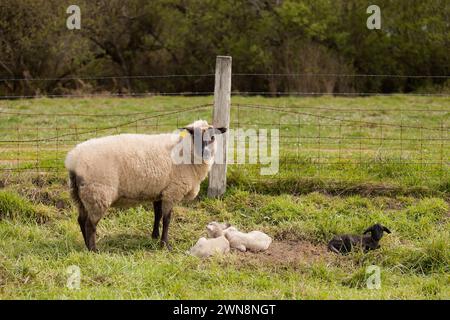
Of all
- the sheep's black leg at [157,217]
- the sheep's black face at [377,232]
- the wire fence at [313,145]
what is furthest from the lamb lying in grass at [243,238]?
the wire fence at [313,145]

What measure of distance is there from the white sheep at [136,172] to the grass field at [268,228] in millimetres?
475

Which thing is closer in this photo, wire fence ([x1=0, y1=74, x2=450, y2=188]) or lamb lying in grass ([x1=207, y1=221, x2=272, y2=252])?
lamb lying in grass ([x1=207, y1=221, x2=272, y2=252])

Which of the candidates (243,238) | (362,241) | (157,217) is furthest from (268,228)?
(157,217)

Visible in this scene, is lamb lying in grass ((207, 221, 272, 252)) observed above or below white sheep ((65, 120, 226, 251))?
below

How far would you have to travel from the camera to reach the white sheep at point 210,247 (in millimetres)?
7527

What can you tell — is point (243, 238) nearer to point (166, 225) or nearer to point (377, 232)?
point (166, 225)

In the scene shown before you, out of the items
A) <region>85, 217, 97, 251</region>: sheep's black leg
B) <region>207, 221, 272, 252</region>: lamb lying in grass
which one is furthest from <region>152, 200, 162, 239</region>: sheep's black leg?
<region>85, 217, 97, 251</region>: sheep's black leg

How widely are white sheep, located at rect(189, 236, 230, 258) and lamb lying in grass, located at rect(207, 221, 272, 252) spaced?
0.17 metres

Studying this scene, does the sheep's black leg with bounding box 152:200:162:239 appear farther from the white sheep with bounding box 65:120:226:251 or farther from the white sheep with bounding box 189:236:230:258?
the white sheep with bounding box 189:236:230:258

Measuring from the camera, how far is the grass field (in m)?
6.56

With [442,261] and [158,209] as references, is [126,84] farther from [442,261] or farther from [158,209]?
[442,261]

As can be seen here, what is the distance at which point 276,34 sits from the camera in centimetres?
3059

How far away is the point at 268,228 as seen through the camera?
8.79 meters

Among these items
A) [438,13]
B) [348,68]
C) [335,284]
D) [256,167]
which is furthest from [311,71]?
[335,284]
